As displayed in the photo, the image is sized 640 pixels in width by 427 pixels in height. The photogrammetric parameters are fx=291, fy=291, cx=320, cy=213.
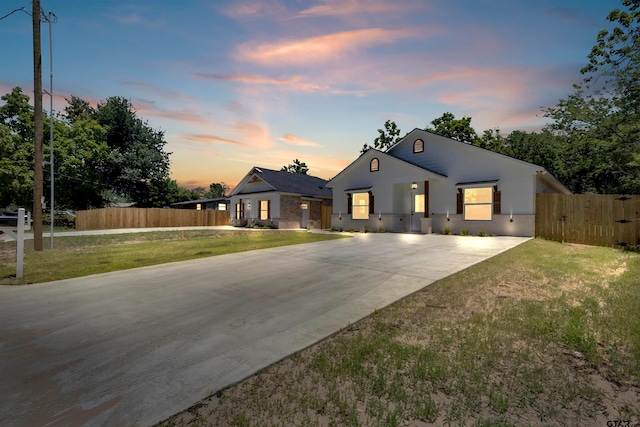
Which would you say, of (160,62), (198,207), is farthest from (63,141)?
(160,62)

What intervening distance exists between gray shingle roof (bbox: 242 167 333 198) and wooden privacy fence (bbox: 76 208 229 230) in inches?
351

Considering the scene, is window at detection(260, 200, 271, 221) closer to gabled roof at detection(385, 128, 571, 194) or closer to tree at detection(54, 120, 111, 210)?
gabled roof at detection(385, 128, 571, 194)

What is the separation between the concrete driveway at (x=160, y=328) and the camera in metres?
2.50

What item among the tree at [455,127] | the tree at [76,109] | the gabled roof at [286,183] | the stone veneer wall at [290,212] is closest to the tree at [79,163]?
the tree at [76,109]

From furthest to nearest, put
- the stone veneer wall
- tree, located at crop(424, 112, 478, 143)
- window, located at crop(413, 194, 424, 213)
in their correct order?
tree, located at crop(424, 112, 478, 143)
the stone veneer wall
window, located at crop(413, 194, 424, 213)

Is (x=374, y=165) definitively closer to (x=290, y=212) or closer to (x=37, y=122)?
(x=290, y=212)

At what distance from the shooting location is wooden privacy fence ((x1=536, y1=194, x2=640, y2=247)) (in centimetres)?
1192

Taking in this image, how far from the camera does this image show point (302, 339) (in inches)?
144

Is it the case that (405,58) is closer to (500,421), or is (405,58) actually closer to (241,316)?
(241,316)

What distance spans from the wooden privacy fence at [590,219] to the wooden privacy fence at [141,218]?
98.4 ft

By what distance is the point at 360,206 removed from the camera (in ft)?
71.2

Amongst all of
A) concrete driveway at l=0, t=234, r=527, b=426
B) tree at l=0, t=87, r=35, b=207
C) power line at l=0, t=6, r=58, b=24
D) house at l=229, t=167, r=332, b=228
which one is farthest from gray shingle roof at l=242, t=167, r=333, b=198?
tree at l=0, t=87, r=35, b=207

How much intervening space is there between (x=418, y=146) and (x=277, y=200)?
13.2 metres

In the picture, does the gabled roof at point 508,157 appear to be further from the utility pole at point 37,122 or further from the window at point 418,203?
the utility pole at point 37,122
